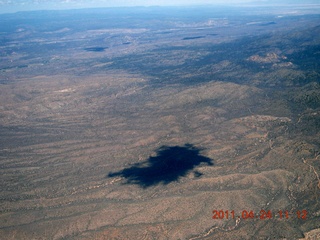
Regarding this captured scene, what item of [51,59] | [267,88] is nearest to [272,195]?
[267,88]

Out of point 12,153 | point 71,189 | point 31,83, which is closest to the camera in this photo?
point 71,189

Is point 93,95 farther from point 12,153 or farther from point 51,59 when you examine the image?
point 51,59
